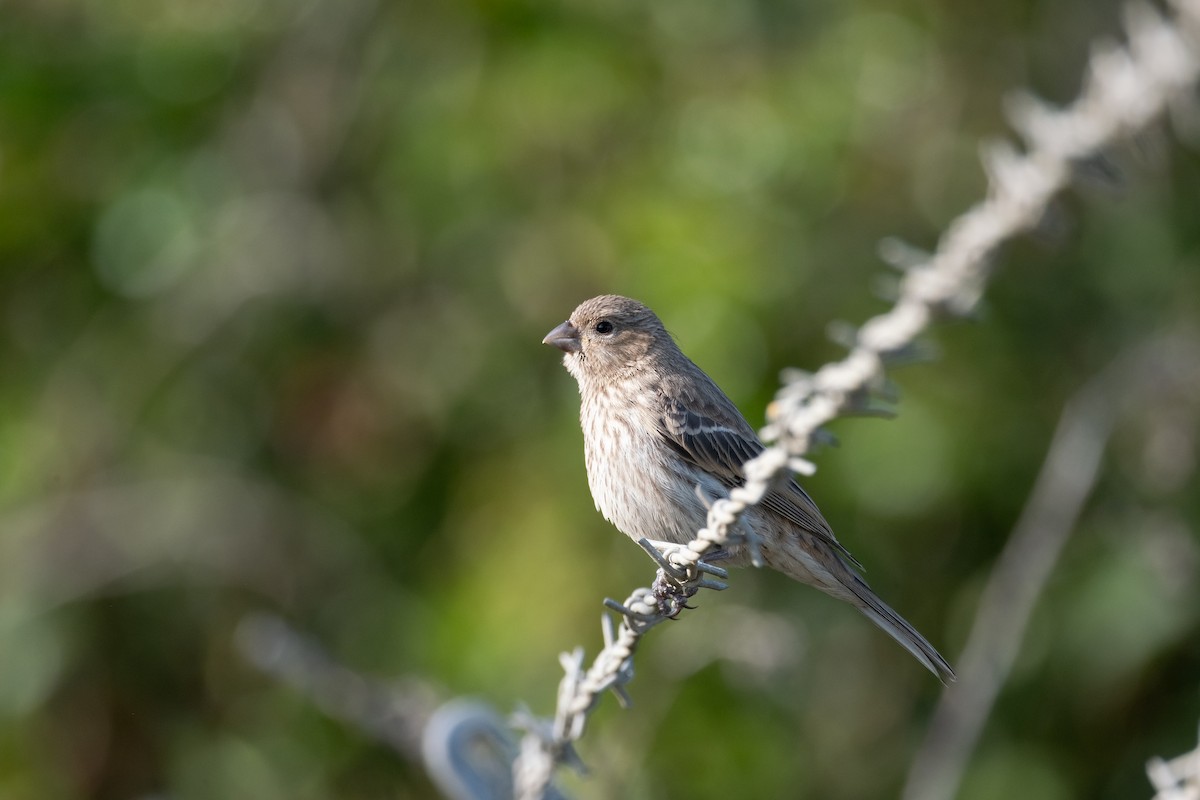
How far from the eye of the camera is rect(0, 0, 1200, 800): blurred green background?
5152mm

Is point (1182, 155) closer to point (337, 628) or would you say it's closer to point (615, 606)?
point (337, 628)

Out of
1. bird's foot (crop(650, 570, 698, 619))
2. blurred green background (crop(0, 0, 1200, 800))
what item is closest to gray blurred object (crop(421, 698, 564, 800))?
bird's foot (crop(650, 570, 698, 619))

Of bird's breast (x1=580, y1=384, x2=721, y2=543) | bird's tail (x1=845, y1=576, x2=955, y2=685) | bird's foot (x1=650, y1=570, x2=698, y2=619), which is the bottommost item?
bird's foot (x1=650, y1=570, x2=698, y2=619)

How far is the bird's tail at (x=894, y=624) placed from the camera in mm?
3486

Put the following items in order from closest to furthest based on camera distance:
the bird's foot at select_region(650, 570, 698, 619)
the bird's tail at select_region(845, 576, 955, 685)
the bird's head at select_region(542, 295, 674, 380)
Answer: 1. the bird's foot at select_region(650, 570, 698, 619)
2. the bird's tail at select_region(845, 576, 955, 685)
3. the bird's head at select_region(542, 295, 674, 380)

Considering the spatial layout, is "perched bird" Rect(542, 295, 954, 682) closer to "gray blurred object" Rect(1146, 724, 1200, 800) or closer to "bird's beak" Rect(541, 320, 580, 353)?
"bird's beak" Rect(541, 320, 580, 353)

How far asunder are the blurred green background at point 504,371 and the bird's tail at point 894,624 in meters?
0.40

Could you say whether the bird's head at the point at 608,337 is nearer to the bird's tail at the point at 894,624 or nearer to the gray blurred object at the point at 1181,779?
the bird's tail at the point at 894,624

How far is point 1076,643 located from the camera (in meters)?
A: 5.29

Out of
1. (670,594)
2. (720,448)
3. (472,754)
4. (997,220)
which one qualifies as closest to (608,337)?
(720,448)

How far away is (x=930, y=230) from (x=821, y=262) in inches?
30.0

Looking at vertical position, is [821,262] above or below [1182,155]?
below

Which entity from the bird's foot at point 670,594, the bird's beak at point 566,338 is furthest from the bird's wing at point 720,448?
the bird's foot at point 670,594

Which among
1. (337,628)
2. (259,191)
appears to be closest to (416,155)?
(259,191)
